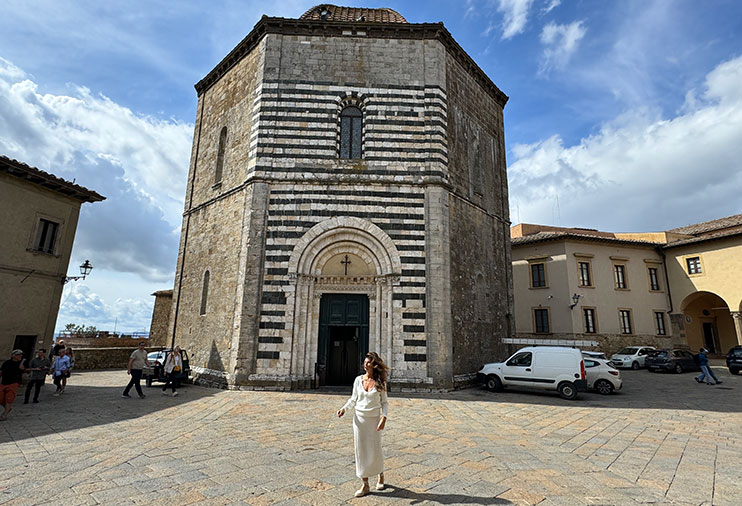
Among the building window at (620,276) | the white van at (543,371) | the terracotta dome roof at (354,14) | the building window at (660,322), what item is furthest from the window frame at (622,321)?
the terracotta dome roof at (354,14)

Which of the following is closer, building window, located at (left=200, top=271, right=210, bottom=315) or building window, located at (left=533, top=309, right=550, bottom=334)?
building window, located at (left=200, top=271, right=210, bottom=315)

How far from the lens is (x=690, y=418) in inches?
345

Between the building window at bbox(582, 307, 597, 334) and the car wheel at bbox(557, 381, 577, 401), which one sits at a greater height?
the building window at bbox(582, 307, 597, 334)

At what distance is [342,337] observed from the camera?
13375 millimetres

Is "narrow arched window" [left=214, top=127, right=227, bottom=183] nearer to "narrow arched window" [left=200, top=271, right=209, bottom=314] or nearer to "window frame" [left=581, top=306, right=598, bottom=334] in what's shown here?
"narrow arched window" [left=200, top=271, right=209, bottom=314]

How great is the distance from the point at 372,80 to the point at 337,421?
36.9 ft

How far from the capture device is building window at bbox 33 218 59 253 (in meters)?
13.4

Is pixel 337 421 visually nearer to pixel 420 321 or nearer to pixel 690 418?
pixel 420 321

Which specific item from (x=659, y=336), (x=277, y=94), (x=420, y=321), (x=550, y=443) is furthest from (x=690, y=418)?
(x=659, y=336)

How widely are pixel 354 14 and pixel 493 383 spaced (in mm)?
15804

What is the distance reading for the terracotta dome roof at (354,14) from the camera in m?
16.5

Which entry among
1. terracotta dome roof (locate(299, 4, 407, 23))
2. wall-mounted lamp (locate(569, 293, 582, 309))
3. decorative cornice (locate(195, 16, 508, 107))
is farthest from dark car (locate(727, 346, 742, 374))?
terracotta dome roof (locate(299, 4, 407, 23))

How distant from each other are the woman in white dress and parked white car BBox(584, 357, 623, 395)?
11086 millimetres

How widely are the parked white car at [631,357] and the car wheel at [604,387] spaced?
10360mm
